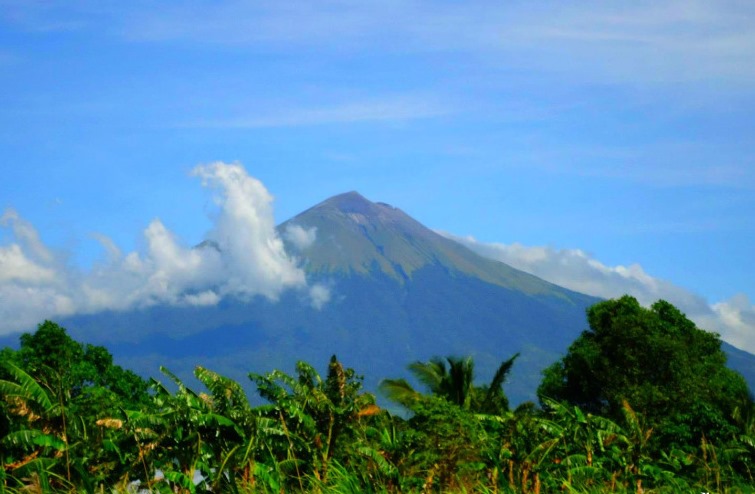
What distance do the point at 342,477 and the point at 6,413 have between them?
4.28 meters

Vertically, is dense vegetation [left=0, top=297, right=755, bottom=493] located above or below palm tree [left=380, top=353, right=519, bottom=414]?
below

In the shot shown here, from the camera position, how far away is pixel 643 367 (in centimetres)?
4391

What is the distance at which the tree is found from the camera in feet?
135

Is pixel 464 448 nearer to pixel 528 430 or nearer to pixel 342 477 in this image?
pixel 528 430

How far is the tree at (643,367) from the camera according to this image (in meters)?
41.1

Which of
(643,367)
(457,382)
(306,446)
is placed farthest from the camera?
(643,367)

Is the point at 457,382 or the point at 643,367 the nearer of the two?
the point at 457,382

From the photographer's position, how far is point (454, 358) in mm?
40906

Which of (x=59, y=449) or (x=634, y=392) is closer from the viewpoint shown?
(x=59, y=449)

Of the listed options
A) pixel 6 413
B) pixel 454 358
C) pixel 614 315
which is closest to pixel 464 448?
pixel 6 413

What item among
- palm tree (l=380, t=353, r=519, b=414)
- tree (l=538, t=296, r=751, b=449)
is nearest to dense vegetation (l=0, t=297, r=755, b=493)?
palm tree (l=380, t=353, r=519, b=414)

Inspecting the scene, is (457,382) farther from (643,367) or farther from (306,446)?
(306,446)

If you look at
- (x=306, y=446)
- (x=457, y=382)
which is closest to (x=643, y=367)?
(x=457, y=382)

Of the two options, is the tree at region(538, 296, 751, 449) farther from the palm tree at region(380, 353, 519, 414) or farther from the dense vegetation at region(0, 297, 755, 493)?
the dense vegetation at region(0, 297, 755, 493)
